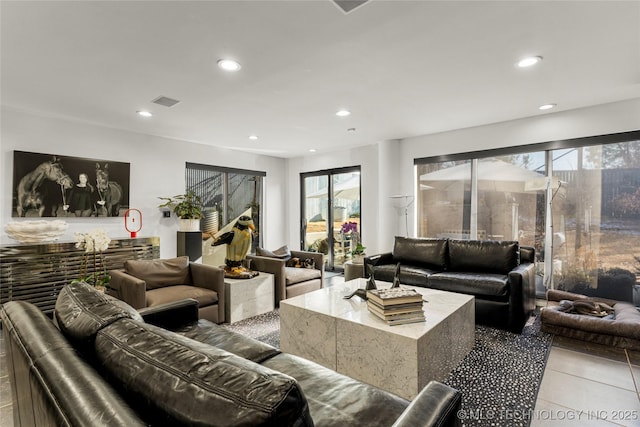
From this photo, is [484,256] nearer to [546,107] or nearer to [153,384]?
[546,107]

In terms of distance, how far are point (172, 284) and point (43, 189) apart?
6.79ft

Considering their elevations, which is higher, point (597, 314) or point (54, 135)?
point (54, 135)

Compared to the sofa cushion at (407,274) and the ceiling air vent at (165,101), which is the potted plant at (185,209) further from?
the sofa cushion at (407,274)

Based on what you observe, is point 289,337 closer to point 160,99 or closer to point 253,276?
point 253,276

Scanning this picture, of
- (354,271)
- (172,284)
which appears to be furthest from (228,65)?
(354,271)

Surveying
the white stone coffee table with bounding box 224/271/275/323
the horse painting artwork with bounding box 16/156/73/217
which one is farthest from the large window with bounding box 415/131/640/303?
the horse painting artwork with bounding box 16/156/73/217

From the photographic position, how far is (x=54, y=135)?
3.93m

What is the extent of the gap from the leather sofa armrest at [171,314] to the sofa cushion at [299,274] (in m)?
1.82

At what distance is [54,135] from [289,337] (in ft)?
12.8

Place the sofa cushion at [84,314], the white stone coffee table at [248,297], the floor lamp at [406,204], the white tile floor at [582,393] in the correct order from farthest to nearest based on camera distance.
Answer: the floor lamp at [406,204]
the white stone coffee table at [248,297]
the white tile floor at [582,393]
the sofa cushion at [84,314]

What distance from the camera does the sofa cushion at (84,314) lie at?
3.83ft

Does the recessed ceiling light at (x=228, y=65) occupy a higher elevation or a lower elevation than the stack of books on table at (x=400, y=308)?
higher

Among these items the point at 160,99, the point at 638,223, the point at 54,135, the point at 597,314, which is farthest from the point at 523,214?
the point at 54,135

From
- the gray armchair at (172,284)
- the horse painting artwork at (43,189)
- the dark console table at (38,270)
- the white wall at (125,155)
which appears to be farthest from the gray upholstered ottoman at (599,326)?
the horse painting artwork at (43,189)
